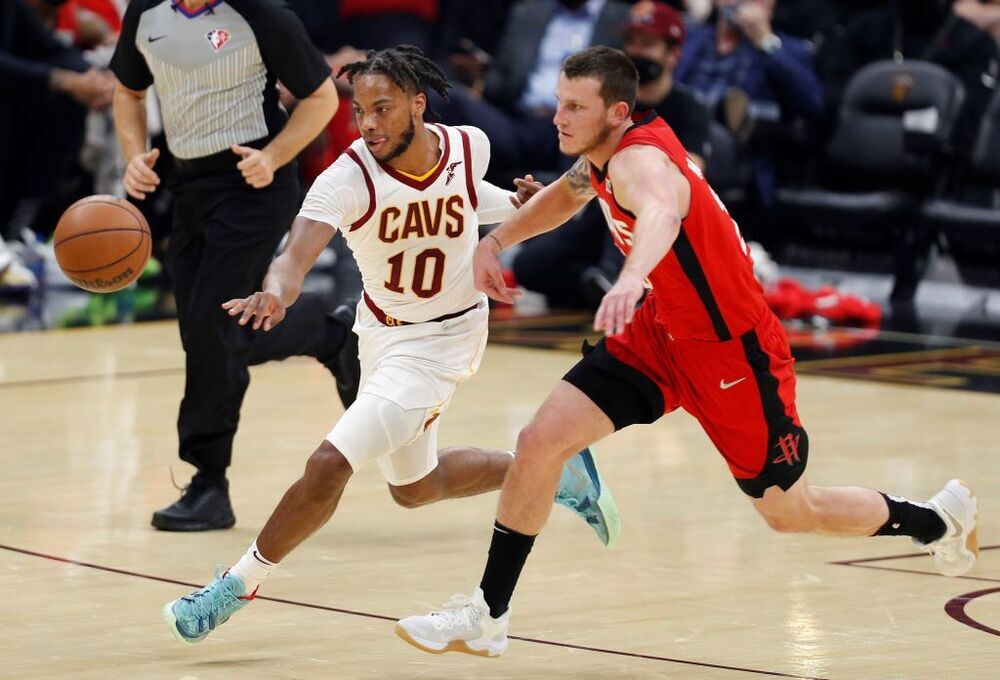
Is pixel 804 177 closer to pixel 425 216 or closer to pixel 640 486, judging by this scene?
pixel 640 486

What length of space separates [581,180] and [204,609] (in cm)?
168

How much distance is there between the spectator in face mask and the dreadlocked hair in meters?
6.31

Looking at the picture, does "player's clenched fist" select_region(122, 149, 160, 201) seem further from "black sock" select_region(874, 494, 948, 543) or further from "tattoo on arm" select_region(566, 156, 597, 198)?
"black sock" select_region(874, 494, 948, 543)

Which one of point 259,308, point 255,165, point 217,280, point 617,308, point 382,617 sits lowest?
point 382,617

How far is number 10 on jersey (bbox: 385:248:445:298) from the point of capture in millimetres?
6262

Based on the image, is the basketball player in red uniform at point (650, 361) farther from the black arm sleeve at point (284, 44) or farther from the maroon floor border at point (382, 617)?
the black arm sleeve at point (284, 44)

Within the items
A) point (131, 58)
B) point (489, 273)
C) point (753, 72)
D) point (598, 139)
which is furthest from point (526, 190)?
point (753, 72)

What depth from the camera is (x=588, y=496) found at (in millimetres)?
6422

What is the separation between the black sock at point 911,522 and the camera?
595cm

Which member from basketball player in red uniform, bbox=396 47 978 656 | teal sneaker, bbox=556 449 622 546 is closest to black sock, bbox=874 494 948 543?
basketball player in red uniform, bbox=396 47 978 656

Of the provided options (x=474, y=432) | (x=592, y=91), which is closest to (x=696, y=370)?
(x=592, y=91)

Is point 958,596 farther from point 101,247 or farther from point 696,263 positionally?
point 101,247

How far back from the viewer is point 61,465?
8219 millimetres

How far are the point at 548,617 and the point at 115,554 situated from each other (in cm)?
166
